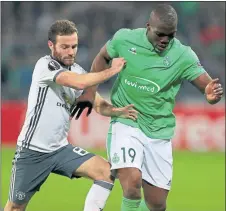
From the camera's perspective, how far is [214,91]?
7266 mm

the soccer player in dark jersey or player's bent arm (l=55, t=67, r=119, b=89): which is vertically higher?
player's bent arm (l=55, t=67, r=119, b=89)

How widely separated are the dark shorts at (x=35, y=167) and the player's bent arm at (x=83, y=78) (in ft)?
2.23

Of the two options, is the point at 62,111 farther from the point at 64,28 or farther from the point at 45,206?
the point at 45,206

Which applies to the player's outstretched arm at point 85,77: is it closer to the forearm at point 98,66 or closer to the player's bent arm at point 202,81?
the forearm at point 98,66

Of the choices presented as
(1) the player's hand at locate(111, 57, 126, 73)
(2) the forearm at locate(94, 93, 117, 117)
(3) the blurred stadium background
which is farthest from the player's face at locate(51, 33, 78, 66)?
(3) the blurred stadium background

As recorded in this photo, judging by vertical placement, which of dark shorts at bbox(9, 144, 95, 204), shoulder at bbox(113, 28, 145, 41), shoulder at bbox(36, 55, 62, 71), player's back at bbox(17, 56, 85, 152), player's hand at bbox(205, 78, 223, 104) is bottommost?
dark shorts at bbox(9, 144, 95, 204)

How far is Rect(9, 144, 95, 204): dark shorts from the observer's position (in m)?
7.42

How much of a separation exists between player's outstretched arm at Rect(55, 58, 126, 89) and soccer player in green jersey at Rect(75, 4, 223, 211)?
0.38m

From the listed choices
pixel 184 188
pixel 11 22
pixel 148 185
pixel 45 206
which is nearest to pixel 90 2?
pixel 11 22

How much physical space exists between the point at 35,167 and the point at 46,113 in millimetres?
494

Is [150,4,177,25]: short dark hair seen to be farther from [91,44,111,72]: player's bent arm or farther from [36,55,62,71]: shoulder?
[36,55,62,71]: shoulder

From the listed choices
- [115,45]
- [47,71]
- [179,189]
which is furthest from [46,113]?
[179,189]

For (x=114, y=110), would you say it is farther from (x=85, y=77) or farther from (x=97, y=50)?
(x=97, y=50)

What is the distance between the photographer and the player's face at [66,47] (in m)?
7.30
